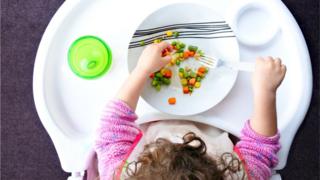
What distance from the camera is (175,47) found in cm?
65

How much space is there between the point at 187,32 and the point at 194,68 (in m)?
0.06

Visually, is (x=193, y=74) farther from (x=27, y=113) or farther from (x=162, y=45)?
(x=27, y=113)

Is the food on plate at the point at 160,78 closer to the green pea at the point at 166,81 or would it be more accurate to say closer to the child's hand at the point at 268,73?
the green pea at the point at 166,81

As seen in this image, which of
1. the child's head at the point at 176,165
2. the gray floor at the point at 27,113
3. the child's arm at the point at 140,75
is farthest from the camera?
the gray floor at the point at 27,113

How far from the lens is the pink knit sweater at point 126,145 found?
594 mm

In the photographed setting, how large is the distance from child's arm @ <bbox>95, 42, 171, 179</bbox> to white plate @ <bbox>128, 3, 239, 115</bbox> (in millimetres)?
33

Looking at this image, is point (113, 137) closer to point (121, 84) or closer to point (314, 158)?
point (121, 84)

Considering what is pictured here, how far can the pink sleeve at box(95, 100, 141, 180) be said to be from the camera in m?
0.59

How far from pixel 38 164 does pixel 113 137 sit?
55cm

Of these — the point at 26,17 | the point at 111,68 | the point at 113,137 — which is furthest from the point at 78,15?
the point at 26,17

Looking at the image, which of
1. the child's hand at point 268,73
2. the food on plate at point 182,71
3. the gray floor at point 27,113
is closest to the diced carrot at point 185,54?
the food on plate at point 182,71

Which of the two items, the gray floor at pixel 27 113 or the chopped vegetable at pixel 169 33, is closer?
the chopped vegetable at pixel 169 33

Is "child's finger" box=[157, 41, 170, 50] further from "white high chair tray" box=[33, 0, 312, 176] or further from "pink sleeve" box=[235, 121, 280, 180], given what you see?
"pink sleeve" box=[235, 121, 280, 180]

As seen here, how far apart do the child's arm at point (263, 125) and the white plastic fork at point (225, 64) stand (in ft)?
0.06
